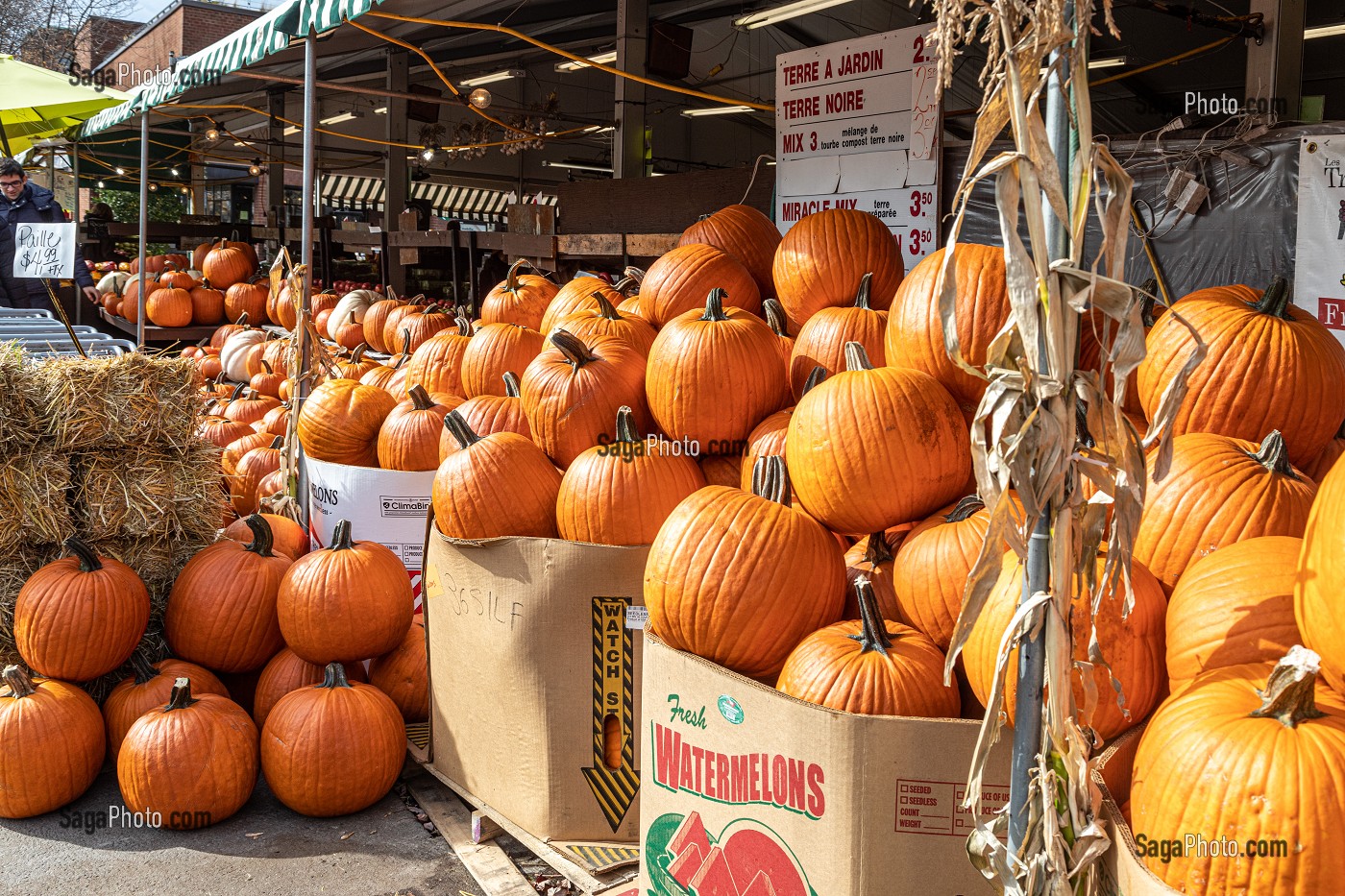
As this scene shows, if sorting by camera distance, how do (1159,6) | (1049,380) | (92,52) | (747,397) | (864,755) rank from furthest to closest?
(92,52), (1159,6), (747,397), (864,755), (1049,380)

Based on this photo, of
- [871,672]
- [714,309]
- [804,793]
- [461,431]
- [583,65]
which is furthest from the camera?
[583,65]

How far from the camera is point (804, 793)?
65.1 inches

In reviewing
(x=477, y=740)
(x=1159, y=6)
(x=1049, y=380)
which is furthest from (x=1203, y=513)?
(x=1159, y=6)

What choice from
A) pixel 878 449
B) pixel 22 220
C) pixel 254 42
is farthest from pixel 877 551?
pixel 22 220

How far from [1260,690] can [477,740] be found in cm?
209

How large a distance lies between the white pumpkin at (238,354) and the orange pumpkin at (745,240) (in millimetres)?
5657

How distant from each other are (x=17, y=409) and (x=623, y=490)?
2517 mm

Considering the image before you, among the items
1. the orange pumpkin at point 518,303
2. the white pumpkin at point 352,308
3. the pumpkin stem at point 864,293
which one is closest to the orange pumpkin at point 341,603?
the orange pumpkin at point 518,303

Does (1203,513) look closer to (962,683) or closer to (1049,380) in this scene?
(962,683)

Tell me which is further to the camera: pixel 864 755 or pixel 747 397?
pixel 747 397

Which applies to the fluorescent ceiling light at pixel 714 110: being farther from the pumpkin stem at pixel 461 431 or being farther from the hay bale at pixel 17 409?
the pumpkin stem at pixel 461 431

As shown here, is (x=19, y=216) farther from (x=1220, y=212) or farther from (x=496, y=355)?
(x=1220, y=212)

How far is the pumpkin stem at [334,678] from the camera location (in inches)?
124

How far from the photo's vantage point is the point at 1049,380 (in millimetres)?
1088
